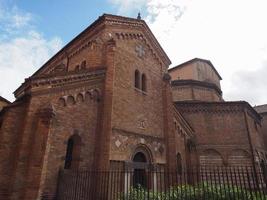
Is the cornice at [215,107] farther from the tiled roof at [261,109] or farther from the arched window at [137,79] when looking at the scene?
the tiled roof at [261,109]

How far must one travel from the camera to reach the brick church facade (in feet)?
29.1

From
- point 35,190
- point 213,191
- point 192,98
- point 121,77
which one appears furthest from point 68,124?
point 192,98

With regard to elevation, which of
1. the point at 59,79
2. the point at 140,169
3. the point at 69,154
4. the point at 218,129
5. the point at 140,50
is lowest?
the point at 140,169

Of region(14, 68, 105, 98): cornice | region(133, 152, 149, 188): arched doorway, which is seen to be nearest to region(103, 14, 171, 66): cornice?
region(14, 68, 105, 98): cornice

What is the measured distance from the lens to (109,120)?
36.9 ft

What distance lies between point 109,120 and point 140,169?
359 cm

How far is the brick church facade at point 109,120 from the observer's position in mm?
8870

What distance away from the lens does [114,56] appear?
12.9 metres

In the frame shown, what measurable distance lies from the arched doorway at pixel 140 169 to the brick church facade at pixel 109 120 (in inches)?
5.0

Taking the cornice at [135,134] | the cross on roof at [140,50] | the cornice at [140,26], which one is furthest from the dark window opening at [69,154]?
the cross on roof at [140,50]

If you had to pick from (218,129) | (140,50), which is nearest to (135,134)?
(140,50)

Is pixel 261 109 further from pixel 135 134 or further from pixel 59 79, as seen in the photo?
pixel 59 79

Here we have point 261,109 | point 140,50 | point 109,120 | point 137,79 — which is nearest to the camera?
point 109,120

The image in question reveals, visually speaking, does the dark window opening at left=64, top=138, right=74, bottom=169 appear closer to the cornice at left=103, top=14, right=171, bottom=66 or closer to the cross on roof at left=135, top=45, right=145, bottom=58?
the cornice at left=103, top=14, right=171, bottom=66
